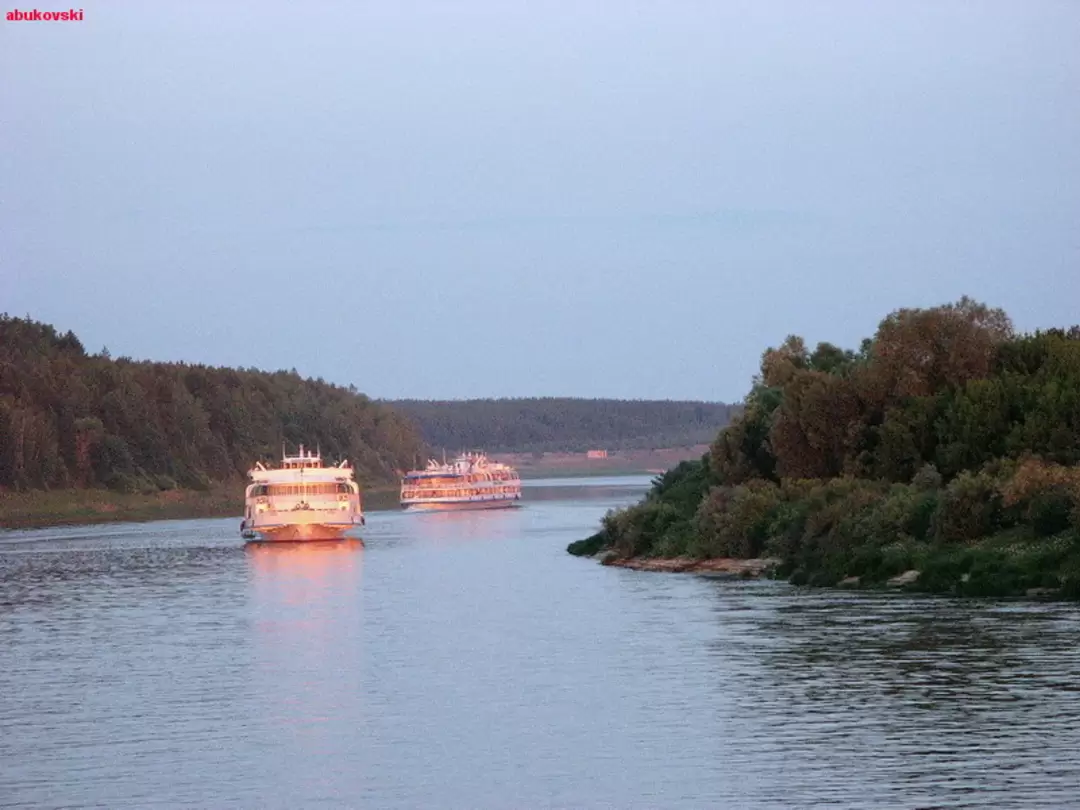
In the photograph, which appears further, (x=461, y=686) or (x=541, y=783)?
(x=461, y=686)

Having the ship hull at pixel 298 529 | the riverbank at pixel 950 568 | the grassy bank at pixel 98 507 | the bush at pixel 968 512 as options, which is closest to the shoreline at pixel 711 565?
the riverbank at pixel 950 568

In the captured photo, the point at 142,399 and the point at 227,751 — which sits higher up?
the point at 142,399

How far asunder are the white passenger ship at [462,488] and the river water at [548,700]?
359ft

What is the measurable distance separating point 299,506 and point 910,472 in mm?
45992

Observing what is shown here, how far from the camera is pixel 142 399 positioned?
19200cm

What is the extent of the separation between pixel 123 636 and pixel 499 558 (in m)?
35.5

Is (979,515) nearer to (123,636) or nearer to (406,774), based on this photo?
(123,636)

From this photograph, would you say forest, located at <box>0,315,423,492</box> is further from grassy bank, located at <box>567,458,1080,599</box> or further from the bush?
the bush

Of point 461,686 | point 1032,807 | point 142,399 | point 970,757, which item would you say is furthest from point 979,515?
point 142,399

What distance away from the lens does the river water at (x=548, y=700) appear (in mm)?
23641

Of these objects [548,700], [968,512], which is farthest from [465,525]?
[548,700]

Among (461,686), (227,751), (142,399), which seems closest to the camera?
(227,751)

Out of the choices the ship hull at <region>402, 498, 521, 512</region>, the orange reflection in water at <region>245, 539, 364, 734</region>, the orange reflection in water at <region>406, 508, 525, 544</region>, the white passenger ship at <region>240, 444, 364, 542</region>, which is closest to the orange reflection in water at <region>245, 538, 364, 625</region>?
the orange reflection in water at <region>245, 539, 364, 734</region>

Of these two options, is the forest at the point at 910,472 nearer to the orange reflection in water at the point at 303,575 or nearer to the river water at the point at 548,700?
the river water at the point at 548,700
